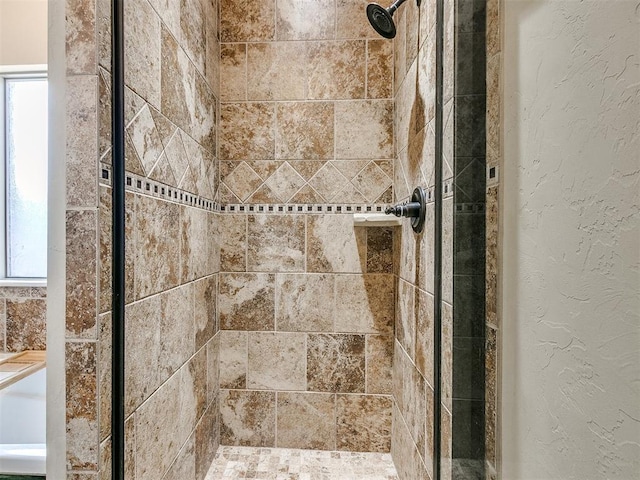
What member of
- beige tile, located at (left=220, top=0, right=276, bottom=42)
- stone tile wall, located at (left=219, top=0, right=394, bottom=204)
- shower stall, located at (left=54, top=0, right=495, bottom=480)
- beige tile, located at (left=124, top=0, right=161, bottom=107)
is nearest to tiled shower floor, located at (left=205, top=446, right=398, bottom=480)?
shower stall, located at (left=54, top=0, right=495, bottom=480)

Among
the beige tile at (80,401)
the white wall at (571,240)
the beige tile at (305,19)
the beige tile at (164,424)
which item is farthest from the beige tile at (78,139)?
the beige tile at (305,19)

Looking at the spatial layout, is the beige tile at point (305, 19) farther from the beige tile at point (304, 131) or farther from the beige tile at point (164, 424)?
the beige tile at point (164, 424)

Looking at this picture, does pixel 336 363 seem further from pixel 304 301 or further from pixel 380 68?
pixel 380 68

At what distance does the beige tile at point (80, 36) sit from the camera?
0.73 meters

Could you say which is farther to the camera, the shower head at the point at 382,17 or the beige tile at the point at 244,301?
the beige tile at the point at 244,301

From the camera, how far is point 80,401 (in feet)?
2.42

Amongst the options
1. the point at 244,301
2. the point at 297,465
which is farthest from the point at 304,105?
the point at 297,465

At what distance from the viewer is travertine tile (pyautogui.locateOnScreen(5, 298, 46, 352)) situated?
4.93 ft

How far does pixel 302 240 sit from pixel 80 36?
3.57 ft

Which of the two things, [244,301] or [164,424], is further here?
[244,301]

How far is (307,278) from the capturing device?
1.65m

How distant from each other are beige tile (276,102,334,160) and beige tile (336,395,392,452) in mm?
1128

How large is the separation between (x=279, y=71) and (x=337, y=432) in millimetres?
1674

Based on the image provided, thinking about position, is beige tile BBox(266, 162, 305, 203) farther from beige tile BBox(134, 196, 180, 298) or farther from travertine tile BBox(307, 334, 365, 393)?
travertine tile BBox(307, 334, 365, 393)
